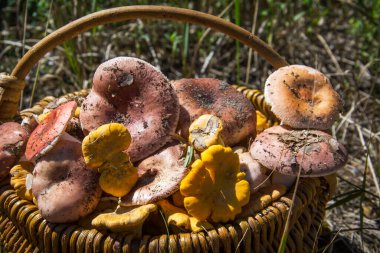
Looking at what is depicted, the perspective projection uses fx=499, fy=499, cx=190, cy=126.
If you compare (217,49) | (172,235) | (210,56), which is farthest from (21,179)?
(217,49)

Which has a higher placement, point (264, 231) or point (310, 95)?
point (310, 95)

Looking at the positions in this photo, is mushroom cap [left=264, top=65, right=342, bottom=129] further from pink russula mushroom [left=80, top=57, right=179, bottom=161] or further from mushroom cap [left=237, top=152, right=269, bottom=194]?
pink russula mushroom [left=80, top=57, right=179, bottom=161]

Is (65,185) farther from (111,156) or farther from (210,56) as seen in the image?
(210,56)

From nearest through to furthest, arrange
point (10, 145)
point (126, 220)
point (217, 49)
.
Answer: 1. point (126, 220)
2. point (10, 145)
3. point (217, 49)

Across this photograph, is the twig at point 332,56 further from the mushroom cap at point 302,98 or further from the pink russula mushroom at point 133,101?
the pink russula mushroom at point 133,101

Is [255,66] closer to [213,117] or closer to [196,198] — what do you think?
[213,117]

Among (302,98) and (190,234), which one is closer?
(190,234)

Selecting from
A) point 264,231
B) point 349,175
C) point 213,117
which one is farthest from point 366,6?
point 264,231

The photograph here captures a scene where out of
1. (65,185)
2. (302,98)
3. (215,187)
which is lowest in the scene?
(65,185)
